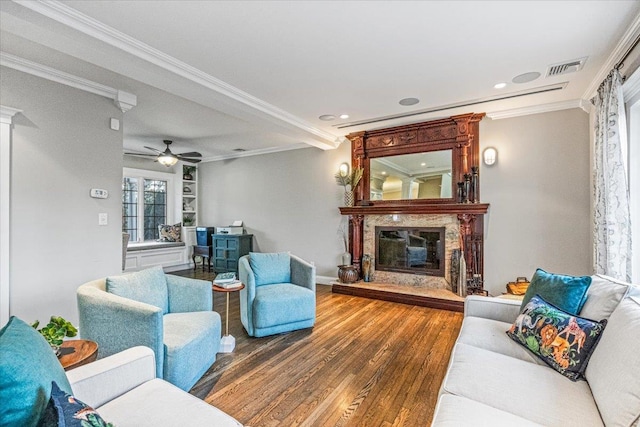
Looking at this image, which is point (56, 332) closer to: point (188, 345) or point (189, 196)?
point (188, 345)

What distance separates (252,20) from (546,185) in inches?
157

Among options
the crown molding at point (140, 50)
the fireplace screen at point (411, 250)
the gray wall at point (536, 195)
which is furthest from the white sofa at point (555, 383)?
the crown molding at point (140, 50)

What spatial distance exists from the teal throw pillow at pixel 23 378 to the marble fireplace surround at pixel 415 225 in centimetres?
440

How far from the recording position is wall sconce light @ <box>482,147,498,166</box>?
4207 mm

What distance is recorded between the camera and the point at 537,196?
398 cm

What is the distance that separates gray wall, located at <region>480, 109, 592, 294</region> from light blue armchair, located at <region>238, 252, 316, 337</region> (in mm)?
2659

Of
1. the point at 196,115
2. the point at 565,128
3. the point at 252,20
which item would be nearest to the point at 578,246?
the point at 565,128

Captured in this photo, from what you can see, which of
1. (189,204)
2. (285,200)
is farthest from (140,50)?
(189,204)

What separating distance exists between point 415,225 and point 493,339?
9.44ft

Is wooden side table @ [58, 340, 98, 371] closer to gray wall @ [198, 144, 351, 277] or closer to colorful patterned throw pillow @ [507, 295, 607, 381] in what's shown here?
colorful patterned throw pillow @ [507, 295, 607, 381]

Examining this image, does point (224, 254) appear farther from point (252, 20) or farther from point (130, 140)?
point (252, 20)

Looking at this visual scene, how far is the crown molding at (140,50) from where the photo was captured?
195cm

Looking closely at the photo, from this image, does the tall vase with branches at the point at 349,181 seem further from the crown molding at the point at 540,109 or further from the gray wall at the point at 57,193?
the gray wall at the point at 57,193

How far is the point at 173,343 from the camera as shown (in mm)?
2002
